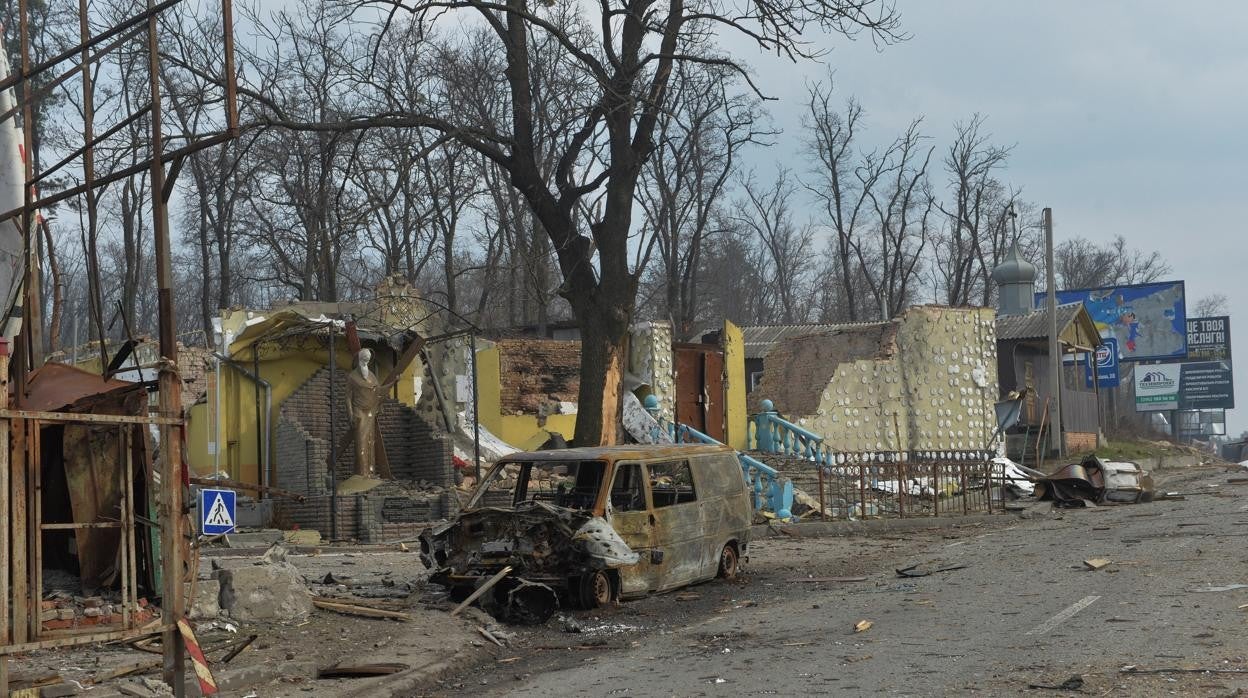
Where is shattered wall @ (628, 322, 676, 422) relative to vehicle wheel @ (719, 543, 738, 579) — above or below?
above

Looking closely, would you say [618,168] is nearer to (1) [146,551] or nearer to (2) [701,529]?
(2) [701,529]

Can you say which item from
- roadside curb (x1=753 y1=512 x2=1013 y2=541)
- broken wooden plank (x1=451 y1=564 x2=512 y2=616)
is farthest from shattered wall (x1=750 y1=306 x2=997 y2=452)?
broken wooden plank (x1=451 y1=564 x2=512 y2=616)

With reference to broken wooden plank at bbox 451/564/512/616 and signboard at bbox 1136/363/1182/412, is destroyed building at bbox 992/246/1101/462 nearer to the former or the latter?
broken wooden plank at bbox 451/564/512/616

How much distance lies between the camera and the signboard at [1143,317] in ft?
208

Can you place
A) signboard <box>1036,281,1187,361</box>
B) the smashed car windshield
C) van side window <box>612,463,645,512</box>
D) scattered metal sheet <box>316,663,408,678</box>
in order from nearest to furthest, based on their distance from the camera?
scattered metal sheet <box>316,663,408,678</box>
van side window <box>612,463,645,512</box>
the smashed car windshield
signboard <box>1036,281,1187,361</box>

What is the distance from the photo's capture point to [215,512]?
1266 cm

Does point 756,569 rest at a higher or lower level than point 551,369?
lower

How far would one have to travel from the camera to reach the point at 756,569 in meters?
17.0

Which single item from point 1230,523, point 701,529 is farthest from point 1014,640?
point 1230,523


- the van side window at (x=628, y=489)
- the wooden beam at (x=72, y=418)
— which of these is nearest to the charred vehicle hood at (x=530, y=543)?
the van side window at (x=628, y=489)

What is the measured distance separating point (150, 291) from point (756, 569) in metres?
56.3

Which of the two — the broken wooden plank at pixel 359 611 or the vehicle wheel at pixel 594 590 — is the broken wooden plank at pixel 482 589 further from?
the vehicle wheel at pixel 594 590

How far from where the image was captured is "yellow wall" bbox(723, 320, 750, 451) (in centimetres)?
3291

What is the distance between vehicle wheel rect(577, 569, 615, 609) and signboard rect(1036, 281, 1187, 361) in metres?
54.5
